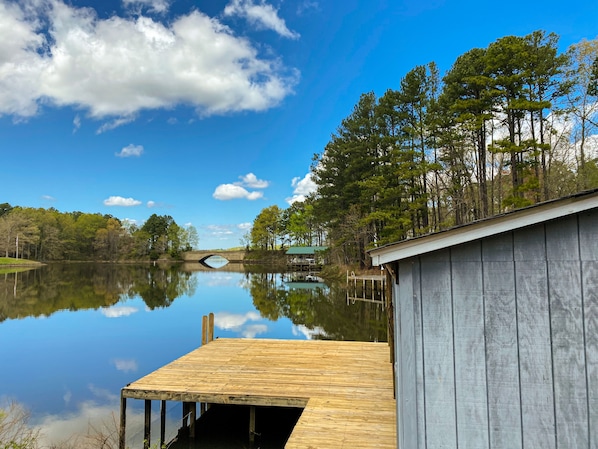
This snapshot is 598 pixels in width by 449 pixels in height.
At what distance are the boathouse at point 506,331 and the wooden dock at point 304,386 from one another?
165 centimetres

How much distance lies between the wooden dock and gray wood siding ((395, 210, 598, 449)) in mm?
1621

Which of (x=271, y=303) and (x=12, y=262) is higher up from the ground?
(x=12, y=262)

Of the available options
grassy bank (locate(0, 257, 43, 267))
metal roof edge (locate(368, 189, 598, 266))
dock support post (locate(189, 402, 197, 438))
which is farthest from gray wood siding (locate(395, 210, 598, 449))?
grassy bank (locate(0, 257, 43, 267))

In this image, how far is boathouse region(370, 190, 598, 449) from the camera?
307cm

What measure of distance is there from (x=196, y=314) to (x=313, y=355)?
1445cm

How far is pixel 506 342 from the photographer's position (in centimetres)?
320

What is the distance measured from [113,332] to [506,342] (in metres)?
17.2

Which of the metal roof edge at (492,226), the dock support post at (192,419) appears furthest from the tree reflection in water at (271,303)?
the metal roof edge at (492,226)

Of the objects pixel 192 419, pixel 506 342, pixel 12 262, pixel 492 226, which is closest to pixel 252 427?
pixel 192 419

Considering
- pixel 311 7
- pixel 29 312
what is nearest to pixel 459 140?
pixel 311 7

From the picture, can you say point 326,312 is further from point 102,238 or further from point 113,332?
point 102,238

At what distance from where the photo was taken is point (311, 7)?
82.0 feet

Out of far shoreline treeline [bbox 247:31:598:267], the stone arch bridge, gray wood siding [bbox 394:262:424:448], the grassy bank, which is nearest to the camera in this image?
gray wood siding [bbox 394:262:424:448]

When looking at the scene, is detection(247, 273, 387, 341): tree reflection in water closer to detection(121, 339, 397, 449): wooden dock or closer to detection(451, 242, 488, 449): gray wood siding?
detection(121, 339, 397, 449): wooden dock
